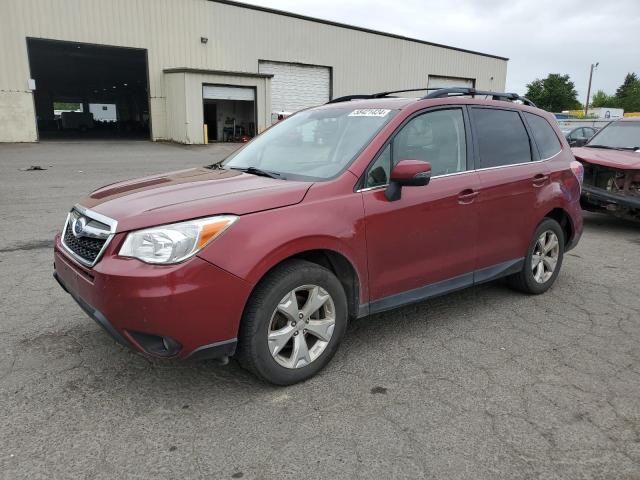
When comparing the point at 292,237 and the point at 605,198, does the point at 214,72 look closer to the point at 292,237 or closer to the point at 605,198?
the point at 605,198

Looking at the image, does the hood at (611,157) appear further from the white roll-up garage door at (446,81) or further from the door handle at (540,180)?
the white roll-up garage door at (446,81)

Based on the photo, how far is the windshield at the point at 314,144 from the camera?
355 cm

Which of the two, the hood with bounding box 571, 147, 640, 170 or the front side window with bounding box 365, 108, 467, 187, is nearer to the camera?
the front side window with bounding box 365, 108, 467, 187

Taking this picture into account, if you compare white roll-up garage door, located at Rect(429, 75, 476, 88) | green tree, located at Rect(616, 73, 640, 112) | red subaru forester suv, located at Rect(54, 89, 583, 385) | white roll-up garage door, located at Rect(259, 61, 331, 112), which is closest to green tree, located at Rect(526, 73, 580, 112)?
green tree, located at Rect(616, 73, 640, 112)

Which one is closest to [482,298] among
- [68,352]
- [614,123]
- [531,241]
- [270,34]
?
[531,241]

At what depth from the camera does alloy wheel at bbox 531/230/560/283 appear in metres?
4.80

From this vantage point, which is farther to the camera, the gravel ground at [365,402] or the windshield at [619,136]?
the windshield at [619,136]

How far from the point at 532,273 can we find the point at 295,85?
27.7 metres

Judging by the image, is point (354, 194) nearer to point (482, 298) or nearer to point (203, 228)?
point (203, 228)

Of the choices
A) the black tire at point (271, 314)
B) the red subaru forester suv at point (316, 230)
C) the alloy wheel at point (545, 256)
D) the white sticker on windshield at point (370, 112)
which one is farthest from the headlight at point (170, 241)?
the alloy wheel at point (545, 256)

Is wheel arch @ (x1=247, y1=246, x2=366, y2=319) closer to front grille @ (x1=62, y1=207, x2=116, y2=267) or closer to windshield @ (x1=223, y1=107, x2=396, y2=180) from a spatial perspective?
windshield @ (x1=223, y1=107, x2=396, y2=180)

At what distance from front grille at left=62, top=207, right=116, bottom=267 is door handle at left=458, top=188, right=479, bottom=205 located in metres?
2.44

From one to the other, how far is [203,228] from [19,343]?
194 centimetres

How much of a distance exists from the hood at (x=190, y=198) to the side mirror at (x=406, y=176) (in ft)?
1.91
